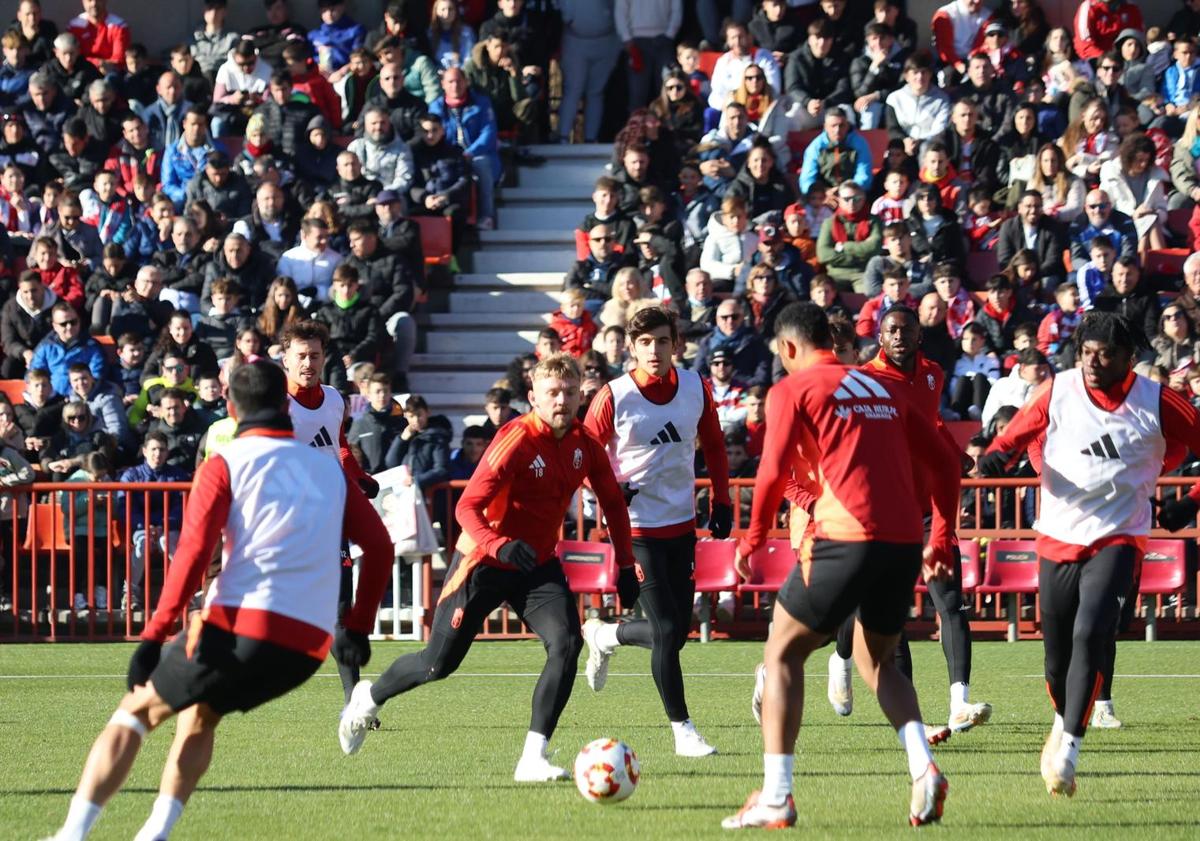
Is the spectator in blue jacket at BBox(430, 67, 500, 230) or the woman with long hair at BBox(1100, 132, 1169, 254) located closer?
the woman with long hair at BBox(1100, 132, 1169, 254)

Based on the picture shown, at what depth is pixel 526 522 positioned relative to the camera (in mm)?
8719

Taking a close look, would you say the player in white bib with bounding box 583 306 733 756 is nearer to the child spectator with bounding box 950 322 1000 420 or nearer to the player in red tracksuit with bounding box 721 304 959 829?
the player in red tracksuit with bounding box 721 304 959 829

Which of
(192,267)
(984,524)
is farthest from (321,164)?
(984,524)

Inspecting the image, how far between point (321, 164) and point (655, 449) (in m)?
11.7

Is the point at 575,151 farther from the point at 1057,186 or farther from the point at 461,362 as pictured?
the point at 1057,186

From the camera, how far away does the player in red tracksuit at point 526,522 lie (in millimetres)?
8570

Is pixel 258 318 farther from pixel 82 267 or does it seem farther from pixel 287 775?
pixel 287 775

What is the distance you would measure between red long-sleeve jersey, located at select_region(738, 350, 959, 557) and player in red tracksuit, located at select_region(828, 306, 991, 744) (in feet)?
6.70

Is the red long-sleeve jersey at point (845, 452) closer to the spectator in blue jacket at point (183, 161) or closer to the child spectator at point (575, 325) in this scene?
the child spectator at point (575, 325)

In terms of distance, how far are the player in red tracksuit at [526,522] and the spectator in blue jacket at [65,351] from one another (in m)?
10.2

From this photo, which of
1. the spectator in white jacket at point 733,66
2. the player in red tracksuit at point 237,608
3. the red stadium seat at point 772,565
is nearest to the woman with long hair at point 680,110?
the spectator in white jacket at point 733,66

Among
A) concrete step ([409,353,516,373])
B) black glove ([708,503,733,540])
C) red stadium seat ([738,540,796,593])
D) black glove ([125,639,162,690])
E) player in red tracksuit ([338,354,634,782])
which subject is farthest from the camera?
concrete step ([409,353,516,373])

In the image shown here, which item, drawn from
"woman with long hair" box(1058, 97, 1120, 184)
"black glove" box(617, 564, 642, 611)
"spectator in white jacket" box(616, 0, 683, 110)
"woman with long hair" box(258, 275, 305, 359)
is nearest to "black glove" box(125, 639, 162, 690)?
"black glove" box(617, 564, 642, 611)

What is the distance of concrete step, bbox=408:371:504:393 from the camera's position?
19578mm
